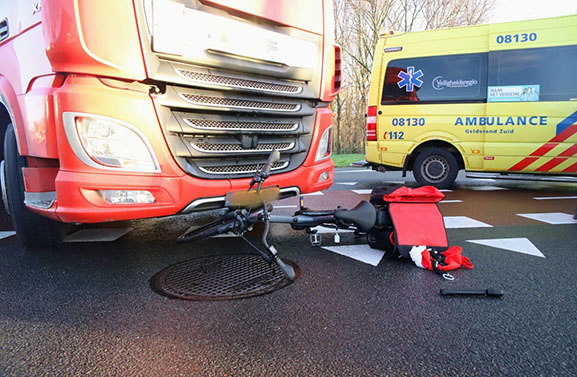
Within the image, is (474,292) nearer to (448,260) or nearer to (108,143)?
(448,260)

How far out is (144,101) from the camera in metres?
2.10

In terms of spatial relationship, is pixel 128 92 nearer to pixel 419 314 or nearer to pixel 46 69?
pixel 46 69

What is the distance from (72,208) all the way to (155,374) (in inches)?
44.0

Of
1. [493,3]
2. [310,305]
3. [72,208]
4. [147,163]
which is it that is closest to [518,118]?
[310,305]

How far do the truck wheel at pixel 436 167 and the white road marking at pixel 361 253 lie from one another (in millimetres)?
3882

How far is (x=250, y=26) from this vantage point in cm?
250

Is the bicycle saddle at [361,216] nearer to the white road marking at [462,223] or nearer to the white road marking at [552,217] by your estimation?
the white road marking at [462,223]

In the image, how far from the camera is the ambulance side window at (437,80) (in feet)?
19.3

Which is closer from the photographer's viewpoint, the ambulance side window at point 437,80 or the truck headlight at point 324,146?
the truck headlight at point 324,146

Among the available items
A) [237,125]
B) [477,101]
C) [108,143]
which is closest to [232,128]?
[237,125]

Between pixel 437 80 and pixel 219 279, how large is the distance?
529 centimetres

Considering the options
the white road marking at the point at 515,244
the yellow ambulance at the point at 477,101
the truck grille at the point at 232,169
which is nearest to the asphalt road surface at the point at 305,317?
the white road marking at the point at 515,244

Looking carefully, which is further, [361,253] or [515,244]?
[515,244]

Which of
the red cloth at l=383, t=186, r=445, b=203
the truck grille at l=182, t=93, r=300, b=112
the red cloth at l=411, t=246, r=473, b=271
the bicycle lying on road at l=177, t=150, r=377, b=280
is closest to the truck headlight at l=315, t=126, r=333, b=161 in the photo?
the truck grille at l=182, t=93, r=300, b=112
